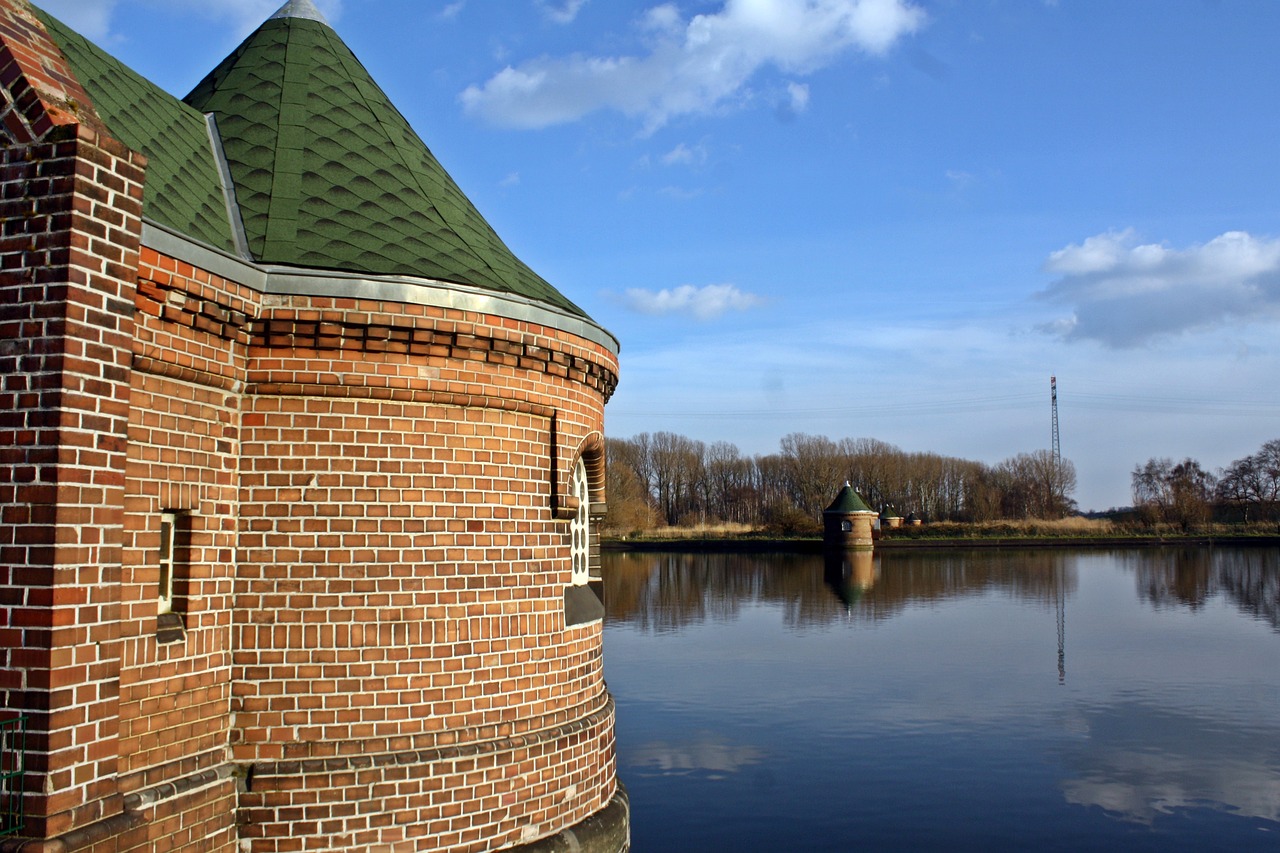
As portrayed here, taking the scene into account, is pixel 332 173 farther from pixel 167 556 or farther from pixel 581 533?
pixel 581 533

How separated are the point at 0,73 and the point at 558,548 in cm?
494

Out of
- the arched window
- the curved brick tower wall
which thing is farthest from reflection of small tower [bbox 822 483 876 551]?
the curved brick tower wall

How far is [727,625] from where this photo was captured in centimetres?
2709

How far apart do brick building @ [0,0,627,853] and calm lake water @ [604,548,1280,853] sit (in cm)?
340

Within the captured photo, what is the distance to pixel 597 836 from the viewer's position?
8.17 meters

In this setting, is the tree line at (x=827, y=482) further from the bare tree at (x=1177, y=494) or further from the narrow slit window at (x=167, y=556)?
the narrow slit window at (x=167, y=556)

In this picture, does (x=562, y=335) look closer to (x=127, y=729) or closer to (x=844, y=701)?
(x=127, y=729)

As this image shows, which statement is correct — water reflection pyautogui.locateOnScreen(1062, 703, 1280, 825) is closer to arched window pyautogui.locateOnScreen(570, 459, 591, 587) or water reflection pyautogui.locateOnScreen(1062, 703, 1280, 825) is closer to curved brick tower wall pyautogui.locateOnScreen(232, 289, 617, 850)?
arched window pyautogui.locateOnScreen(570, 459, 591, 587)

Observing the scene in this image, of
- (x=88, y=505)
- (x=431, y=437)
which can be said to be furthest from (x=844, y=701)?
(x=88, y=505)

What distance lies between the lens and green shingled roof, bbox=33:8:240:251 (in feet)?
22.8

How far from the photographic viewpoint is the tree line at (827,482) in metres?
109

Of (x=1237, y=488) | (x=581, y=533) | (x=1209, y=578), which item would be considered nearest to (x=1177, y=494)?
(x=1237, y=488)

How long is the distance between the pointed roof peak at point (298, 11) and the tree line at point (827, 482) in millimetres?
93538

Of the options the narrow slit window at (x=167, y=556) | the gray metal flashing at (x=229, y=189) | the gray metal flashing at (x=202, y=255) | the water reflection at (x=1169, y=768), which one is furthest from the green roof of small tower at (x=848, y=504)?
→ the narrow slit window at (x=167, y=556)
